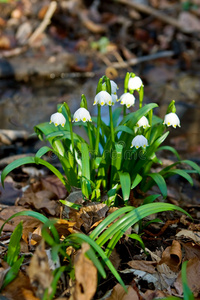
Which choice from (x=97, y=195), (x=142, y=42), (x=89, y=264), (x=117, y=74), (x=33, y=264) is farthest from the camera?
(x=142, y=42)

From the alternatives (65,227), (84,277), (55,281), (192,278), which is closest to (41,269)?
(55,281)

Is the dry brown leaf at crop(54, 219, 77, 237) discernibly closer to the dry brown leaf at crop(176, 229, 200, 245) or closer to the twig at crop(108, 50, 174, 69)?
the dry brown leaf at crop(176, 229, 200, 245)

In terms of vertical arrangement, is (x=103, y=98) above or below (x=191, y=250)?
above

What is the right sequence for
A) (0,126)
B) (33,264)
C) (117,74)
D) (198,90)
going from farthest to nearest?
1. (117,74)
2. (198,90)
3. (0,126)
4. (33,264)

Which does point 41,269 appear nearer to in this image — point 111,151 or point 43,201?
point 111,151

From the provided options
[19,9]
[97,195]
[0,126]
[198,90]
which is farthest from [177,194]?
[19,9]

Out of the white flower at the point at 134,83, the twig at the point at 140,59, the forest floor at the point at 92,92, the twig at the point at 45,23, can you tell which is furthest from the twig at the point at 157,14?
the white flower at the point at 134,83

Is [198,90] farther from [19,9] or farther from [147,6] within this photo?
[19,9]
